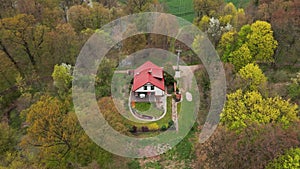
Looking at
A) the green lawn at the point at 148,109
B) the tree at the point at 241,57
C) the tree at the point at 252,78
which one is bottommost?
the green lawn at the point at 148,109

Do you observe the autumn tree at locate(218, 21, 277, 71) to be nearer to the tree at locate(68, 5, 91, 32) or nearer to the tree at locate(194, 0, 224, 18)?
the tree at locate(194, 0, 224, 18)

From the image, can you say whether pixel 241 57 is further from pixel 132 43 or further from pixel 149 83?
pixel 132 43

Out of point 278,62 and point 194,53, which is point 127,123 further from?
point 278,62

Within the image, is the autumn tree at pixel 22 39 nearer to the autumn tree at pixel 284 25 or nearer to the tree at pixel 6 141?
the tree at pixel 6 141

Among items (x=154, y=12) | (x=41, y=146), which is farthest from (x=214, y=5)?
(x=41, y=146)

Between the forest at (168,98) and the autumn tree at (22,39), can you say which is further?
the autumn tree at (22,39)

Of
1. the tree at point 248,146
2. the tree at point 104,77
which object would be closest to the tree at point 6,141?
the tree at point 104,77

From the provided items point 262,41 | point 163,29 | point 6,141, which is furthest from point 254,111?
point 6,141
